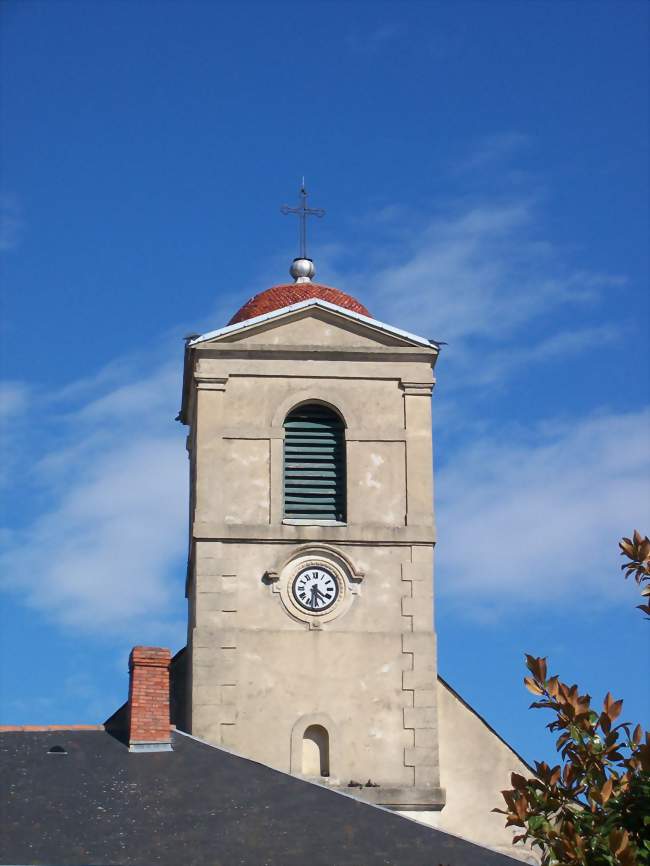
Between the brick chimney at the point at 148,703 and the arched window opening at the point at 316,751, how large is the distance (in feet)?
8.32

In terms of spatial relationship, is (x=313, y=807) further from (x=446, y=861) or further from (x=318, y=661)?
(x=318, y=661)

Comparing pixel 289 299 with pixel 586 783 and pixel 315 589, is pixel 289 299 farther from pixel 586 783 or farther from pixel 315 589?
pixel 586 783

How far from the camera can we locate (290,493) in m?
27.6

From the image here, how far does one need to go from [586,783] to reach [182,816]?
8.61 meters

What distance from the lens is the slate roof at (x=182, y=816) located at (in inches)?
829

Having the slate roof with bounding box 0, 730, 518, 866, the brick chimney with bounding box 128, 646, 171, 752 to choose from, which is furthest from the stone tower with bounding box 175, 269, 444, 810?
the slate roof with bounding box 0, 730, 518, 866

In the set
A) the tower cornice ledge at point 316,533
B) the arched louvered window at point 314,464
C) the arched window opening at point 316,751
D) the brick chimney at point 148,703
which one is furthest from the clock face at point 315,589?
the brick chimney at point 148,703

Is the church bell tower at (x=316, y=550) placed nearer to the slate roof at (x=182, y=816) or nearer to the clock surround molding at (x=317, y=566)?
the clock surround molding at (x=317, y=566)

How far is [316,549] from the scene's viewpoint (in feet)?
89.4

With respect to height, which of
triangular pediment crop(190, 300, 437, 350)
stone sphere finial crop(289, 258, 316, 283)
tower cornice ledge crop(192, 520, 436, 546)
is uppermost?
stone sphere finial crop(289, 258, 316, 283)

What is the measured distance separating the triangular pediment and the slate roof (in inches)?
271

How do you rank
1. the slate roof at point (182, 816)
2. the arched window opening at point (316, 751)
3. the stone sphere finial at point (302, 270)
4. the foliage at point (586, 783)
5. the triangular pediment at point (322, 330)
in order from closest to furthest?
the foliage at point (586, 783) → the slate roof at point (182, 816) → the arched window opening at point (316, 751) → the triangular pediment at point (322, 330) → the stone sphere finial at point (302, 270)

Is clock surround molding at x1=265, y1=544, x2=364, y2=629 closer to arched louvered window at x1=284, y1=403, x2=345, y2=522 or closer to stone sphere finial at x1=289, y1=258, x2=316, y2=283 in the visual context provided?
arched louvered window at x1=284, y1=403, x2=345, y2=522

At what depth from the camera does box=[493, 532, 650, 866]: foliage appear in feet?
45.7
